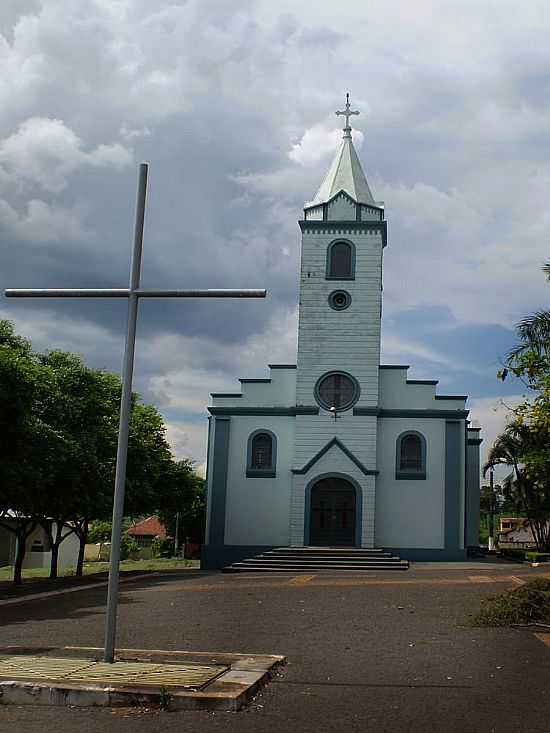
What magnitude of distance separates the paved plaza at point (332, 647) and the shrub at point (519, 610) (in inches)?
15.8

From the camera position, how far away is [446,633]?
40.2 feet

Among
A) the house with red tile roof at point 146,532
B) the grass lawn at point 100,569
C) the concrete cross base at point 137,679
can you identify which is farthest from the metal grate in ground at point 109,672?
the house with red tile roof at point 146,532

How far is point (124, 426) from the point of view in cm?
979

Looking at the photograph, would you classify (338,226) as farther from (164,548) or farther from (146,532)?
(146,532)

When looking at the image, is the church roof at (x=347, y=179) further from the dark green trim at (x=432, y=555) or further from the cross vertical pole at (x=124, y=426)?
the cross vertical pole at (x=124, y=426)

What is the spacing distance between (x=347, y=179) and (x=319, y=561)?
1484 cm

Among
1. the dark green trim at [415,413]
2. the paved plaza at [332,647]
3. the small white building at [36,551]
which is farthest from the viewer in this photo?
the small white building at [36,551]

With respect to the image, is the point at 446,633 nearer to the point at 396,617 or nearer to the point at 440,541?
the point at 396,617

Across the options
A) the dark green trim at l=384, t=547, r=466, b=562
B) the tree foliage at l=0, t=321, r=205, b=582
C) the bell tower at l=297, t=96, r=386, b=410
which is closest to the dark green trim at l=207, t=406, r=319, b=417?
the bell tower at l=297, t=96, r=386, b=410

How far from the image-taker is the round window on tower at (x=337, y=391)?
32.6m

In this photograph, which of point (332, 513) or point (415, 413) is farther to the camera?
point (415, 413)

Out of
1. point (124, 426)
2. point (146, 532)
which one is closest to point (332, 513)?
point (124, 426)

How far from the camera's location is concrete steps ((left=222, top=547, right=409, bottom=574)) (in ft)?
93.2

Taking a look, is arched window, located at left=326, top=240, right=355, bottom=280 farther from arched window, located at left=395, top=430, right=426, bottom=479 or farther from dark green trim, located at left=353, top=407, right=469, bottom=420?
arched window, located at left=395, top=430, right=426, bottom=479
